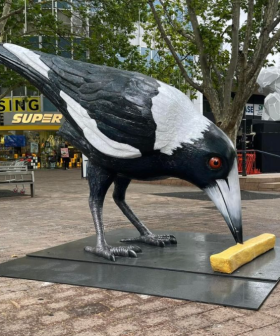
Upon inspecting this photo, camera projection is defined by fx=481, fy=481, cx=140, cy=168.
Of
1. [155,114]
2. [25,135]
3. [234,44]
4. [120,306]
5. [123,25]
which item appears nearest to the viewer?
[120,306]

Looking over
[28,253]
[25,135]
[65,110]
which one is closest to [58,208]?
[28,253]

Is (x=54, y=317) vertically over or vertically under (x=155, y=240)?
under

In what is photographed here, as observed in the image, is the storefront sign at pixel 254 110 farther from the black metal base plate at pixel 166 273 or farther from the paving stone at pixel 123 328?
the paving stone at pixel 123 328

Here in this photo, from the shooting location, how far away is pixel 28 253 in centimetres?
527

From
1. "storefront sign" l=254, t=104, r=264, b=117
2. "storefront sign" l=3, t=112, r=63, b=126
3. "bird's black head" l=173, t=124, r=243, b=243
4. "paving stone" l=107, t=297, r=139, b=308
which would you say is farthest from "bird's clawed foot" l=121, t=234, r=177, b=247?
"storefront sign" l=254, t=104, r=264, b=117

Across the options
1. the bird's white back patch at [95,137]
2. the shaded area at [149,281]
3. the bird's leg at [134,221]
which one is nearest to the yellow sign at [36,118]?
the bird's leg at [134,221]

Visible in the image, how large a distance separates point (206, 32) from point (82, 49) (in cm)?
464

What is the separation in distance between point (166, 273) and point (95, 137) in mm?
1397

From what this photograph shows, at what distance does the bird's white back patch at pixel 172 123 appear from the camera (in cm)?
429

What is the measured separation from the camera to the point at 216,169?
429 centimetres

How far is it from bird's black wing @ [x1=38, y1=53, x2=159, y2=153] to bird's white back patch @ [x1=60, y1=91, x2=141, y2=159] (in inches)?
1.4

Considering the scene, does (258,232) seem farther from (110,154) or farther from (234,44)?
(234,44)

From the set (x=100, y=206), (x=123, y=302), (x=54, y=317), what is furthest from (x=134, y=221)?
(x=54, y=317)

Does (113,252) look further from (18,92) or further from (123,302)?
(18,92)
